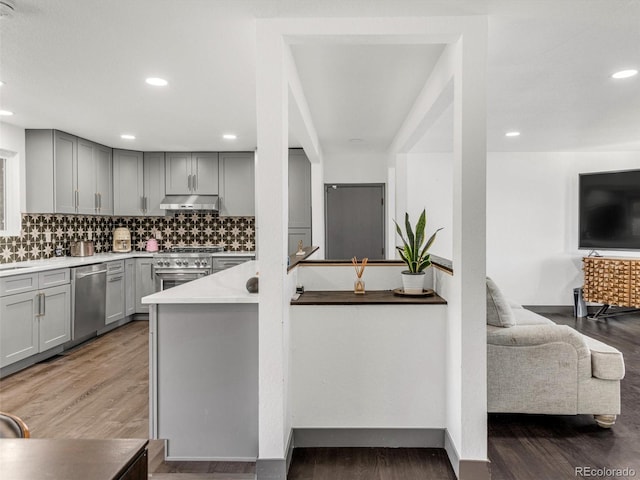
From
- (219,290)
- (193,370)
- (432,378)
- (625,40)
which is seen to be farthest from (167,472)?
(625,40)

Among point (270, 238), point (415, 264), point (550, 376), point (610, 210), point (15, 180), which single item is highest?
point (15, 180)

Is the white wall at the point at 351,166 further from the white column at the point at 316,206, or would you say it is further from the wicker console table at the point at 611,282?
the wicker console table at the point at 611,282

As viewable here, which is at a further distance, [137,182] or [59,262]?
[137,182]

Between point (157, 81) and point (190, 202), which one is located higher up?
point (157, 81)

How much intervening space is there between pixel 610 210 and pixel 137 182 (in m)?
6.59

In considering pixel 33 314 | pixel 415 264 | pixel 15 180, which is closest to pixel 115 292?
pixel 33 314

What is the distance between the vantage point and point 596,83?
327cm

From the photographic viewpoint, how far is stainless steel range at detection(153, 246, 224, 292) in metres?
5.75

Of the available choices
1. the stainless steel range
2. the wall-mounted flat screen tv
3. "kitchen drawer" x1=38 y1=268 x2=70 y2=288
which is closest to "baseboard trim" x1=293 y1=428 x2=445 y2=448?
"kitchen drawer" x1=38 y1=268 x2=70 y2=288

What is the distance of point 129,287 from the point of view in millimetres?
5738

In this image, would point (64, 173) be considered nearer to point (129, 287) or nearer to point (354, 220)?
point (129, 287)

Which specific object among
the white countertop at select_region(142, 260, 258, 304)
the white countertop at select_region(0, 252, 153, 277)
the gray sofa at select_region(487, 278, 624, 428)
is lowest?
the gray sofa at select_region(487, 278, 624, 428)

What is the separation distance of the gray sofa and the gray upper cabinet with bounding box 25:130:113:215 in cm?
467

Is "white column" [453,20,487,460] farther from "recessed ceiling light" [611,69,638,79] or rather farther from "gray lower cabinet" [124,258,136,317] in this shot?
"gray lower cabinet" [124,258,136,317]
